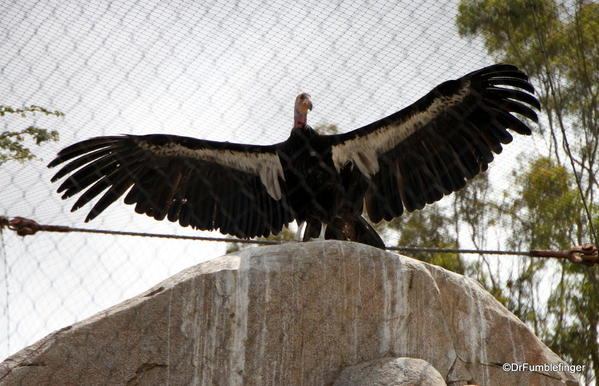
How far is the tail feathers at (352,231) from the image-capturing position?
516cm

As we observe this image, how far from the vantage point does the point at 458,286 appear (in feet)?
14.2

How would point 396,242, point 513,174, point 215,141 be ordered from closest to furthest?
point 215,141, point 513,174, point 396,242

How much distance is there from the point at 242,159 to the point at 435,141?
3.89ft

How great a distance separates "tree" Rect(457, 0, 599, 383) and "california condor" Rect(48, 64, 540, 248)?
10.6 ft

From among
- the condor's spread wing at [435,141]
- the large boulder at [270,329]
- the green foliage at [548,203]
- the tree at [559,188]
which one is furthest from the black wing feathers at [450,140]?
the green foliage at [548,203]

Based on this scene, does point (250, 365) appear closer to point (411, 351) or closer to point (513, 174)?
point (411, 351)

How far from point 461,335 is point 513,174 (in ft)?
17.9

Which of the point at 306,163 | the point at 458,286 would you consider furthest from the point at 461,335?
the point at 306,163

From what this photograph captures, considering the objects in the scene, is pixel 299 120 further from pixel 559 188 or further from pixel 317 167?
pixel 559 188

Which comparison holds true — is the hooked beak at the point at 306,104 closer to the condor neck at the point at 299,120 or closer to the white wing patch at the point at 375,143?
the condor neck at the point at 299,120

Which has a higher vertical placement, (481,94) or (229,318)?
(481,94)

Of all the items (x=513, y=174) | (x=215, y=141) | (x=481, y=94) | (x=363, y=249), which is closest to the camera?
(x=363, y=249)

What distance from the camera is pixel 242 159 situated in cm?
546

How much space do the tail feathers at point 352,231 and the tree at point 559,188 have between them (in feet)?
12.0
